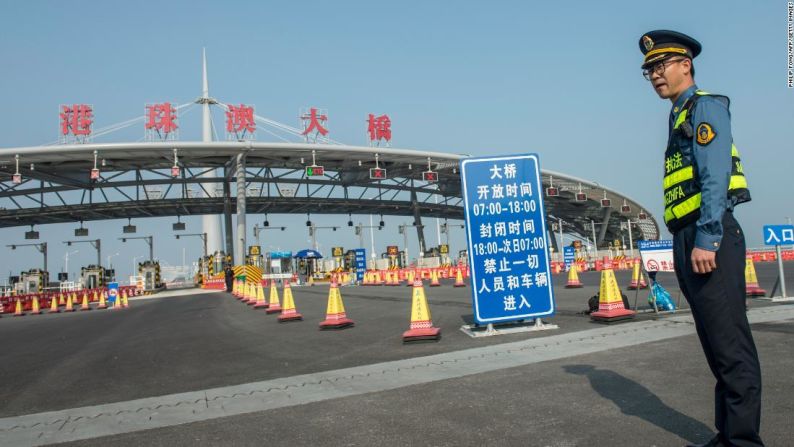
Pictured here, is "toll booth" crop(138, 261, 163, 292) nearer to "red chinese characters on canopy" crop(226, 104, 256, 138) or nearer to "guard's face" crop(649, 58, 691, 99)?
"red chinese characters on canopy" crop(226, 104, 256, 138)

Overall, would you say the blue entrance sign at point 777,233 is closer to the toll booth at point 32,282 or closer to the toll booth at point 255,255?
the toll booth at point 255,255

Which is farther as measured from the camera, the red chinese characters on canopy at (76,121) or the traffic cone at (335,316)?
the red chinese characters on canopy at (76,121)

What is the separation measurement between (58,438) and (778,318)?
27.3ft

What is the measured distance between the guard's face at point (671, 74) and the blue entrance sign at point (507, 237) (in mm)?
4825

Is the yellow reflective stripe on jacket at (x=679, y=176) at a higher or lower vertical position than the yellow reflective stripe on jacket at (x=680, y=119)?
lower

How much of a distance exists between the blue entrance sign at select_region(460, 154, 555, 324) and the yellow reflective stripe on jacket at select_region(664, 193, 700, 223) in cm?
489

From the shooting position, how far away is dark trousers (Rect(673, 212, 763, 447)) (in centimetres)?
238

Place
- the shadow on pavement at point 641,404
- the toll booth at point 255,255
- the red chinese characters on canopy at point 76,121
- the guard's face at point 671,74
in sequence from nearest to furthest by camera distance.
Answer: the guard's face at point 671,74, the shadow on pavement at point 641,404, the red chinese characters on canopy at point 76,121, the toll booth at point 255,255

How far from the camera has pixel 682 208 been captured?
2.65 m

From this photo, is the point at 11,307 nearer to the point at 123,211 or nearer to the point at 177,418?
the point at 123,211

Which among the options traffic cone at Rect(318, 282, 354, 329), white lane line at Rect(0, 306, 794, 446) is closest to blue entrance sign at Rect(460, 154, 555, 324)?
white lane line at Rect(0, 306, 794, 446)

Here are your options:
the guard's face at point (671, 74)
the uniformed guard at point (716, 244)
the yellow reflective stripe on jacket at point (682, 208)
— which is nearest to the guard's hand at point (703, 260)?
the uniformed guard at point (716, 244)

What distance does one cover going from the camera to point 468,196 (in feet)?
25.4

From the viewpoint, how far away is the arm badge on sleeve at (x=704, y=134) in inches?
98.5
